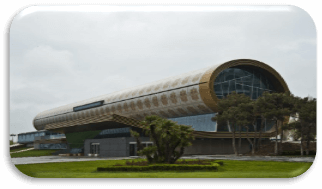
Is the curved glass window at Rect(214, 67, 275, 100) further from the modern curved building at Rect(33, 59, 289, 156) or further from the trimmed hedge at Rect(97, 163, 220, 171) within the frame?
the trimmed hedge at Rect(97, 163, 220, 171)

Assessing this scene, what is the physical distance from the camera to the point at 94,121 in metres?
54.8

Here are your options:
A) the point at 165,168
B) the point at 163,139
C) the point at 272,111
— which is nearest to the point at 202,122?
the point at 272,111

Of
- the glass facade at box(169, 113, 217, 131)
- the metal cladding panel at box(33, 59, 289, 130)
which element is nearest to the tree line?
the glass facade at box(169, 113, 217, 131)

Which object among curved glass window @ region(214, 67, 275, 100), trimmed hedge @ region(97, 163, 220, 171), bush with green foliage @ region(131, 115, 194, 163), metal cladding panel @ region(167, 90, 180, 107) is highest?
curved glass window @ region(214, 67, 275, 100)

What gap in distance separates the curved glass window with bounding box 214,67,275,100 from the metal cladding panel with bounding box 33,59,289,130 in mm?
1679

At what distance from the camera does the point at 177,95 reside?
194ft

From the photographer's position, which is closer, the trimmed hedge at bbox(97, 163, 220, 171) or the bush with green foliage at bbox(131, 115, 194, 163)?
the trimmed hedge at bbox(97, 163, 220, 171)

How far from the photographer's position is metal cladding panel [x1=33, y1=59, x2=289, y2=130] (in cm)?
5422

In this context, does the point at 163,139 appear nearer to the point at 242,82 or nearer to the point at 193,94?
the point at 193,94

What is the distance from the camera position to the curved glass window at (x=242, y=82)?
56062mm

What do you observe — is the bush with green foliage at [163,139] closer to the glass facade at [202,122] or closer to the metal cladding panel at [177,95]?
the metal cladding panel at [177,95]

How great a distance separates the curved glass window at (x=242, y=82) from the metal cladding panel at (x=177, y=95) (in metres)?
1.68

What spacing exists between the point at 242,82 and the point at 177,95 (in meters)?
10.9

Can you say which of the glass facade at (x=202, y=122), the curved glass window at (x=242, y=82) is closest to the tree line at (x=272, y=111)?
the glass facade at (x=202, y=122)
